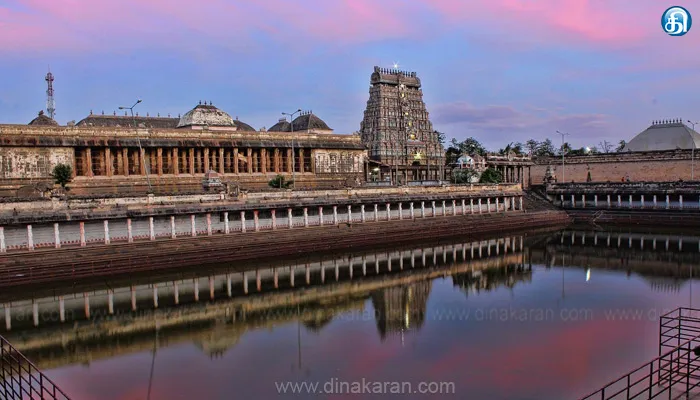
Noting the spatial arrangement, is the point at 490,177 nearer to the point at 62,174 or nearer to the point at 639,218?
the point at 639,218

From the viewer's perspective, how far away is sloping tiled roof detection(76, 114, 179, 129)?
64.1 m

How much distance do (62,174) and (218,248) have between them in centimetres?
1633

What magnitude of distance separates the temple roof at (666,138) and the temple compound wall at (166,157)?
54.3 metres

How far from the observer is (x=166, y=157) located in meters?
56.6

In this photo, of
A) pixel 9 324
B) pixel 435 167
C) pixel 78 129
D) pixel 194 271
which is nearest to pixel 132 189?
pixel 78 129

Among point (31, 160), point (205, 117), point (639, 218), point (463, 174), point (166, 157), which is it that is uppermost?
point (205, 117)

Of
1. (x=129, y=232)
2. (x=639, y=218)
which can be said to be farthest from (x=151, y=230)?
(x=639, y=218)

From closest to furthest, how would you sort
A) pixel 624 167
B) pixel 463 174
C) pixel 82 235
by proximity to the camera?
pixel 82 235 → pixel 624 167 → pixel 463 174

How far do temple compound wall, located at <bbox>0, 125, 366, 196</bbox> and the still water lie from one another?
20387 mm

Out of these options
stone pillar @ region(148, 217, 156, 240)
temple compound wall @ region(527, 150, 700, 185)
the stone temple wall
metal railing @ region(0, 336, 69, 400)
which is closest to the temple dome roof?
the stone temple wall

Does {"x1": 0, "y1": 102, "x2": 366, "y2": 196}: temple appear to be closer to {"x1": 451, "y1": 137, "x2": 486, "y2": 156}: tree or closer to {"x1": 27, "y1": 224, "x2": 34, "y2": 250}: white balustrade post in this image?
{"x1": 27, "y1": 224, "x2": 34, "y2": 250}: white balustrade post

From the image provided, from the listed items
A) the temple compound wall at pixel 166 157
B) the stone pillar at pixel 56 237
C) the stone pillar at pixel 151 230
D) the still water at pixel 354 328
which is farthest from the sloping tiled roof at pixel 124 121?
the still water at pixel 354 328

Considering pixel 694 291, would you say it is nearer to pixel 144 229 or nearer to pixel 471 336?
pixel 471 336

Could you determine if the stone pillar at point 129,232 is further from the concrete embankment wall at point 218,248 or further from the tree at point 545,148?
the tree at point 545,148
